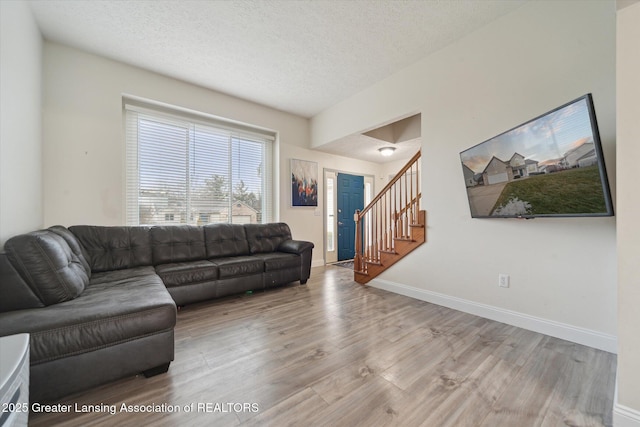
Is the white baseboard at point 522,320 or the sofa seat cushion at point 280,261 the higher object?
the sofa seat cushion at point 280,261

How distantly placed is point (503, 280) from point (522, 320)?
0.38 m

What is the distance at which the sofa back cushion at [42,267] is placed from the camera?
1570 mm

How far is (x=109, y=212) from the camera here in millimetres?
3174

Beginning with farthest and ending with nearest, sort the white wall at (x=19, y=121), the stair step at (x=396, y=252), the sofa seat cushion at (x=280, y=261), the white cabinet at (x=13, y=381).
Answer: the sofa seat cushion at (x=280, y=261) < the stair step at (x=396, y=252) < the white wall at (x=19, y=121) < the white cabinet at (x=13, y=381)

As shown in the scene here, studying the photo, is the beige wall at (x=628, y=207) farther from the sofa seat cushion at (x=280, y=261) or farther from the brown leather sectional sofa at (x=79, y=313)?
the sofa seat cushion at (x=280, y=261)

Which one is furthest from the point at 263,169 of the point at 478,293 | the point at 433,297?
the point at 478,293

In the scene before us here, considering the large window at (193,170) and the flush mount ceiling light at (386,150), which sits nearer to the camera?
the large window at (193,170)

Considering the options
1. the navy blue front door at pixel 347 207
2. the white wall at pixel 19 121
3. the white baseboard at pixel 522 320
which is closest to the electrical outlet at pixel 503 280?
the white baseboard at pixel 522 320

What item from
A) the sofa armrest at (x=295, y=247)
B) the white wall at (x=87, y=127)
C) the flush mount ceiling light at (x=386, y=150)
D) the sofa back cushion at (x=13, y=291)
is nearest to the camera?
the sofa back cushion at (x=13, y=291)

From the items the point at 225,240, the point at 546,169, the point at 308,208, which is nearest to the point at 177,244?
the point at 225,240

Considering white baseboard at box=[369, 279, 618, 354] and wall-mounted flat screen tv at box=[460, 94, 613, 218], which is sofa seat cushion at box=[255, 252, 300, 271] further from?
wall-mounted flat screen tv at box=[460, 94, 613, 218]

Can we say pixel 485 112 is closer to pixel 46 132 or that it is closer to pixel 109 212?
pixel 109 212

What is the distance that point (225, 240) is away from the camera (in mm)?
3684

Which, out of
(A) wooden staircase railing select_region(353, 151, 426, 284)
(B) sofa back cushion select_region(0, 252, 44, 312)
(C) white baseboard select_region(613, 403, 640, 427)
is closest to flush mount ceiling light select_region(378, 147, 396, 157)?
(A) wooden staircase railing select_region(353, 151, 426, 284)
